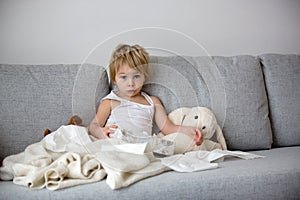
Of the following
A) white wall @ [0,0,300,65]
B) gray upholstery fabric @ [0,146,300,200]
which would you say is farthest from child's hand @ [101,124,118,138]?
white wall @ [0,0,300,65]

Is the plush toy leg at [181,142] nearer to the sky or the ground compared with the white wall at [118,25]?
nearer to the ground

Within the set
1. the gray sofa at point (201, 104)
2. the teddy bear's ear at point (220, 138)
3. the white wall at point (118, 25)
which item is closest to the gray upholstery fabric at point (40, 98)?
the gray sofa at point (201, 104)

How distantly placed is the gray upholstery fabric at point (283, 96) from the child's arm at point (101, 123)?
2.86ft

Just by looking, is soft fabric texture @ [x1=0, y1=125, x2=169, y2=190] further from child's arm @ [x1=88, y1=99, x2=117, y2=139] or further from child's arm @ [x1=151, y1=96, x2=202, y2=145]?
child's arm @ [x1=151, y1=96, x2=202, y2=145]

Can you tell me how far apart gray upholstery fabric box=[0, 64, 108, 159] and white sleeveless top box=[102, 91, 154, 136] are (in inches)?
3.5

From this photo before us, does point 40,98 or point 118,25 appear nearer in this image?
point 40,98

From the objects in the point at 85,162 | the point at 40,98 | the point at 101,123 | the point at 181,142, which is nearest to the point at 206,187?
the point at 181,142

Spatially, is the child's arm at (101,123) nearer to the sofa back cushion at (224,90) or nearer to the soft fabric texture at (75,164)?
the soft fabric texture at (75,164)

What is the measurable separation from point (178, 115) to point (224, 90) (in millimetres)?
257

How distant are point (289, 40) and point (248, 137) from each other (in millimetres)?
922

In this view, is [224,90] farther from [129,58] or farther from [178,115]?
[129,58]

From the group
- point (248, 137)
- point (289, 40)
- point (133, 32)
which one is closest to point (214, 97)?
point (248, 137)

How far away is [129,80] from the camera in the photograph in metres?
1.74

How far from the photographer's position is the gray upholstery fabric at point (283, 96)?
208cm
